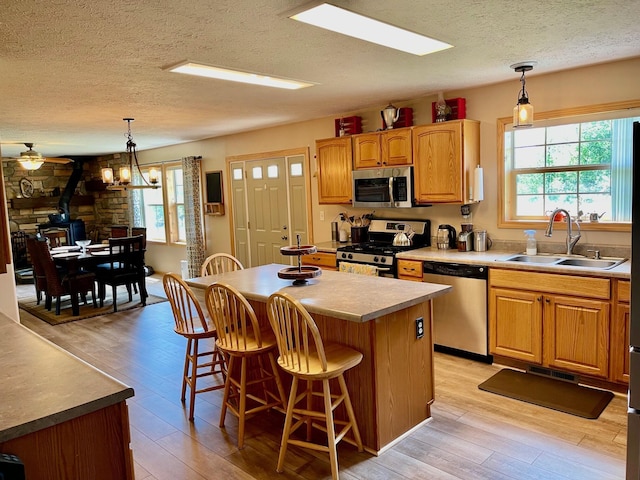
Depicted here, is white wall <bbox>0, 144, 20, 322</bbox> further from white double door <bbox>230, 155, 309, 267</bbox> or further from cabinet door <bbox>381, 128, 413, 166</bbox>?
white double door <bbox>230, 155, 309, 267</bbox>

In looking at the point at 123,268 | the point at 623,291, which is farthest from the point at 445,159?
the point at 123,268

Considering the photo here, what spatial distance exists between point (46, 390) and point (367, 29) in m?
2.25

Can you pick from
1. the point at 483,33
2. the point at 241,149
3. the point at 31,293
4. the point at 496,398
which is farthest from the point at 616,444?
the point at 31,293

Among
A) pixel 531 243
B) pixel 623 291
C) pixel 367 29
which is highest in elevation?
pixel 367 29

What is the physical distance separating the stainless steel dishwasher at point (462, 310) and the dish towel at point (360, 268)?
0.49m

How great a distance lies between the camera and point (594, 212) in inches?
152

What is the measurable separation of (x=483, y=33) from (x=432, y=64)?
69 cm

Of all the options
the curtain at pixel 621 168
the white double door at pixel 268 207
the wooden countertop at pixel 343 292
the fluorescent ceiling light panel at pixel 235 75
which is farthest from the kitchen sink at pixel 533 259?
the white double door at pixel 268 207

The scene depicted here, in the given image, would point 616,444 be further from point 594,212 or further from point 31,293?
point 31,293

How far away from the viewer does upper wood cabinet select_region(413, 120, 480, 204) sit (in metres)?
4.19

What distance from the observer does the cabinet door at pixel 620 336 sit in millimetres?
3150

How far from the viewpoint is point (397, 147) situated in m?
→ 4.64

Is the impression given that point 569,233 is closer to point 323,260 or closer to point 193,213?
point 323,260

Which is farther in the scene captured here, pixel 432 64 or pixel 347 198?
pixel 347 198
